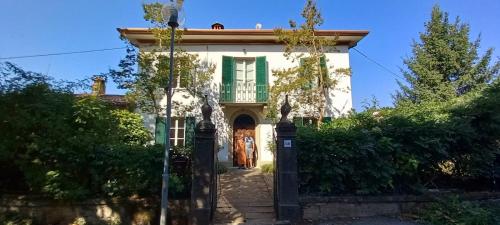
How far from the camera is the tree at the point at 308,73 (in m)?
13.8

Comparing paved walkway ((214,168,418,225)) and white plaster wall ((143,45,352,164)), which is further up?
white plaster wall ((143,45,352,164))

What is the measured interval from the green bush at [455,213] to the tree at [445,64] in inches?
460

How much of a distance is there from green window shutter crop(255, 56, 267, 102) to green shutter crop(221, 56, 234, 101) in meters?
1.12

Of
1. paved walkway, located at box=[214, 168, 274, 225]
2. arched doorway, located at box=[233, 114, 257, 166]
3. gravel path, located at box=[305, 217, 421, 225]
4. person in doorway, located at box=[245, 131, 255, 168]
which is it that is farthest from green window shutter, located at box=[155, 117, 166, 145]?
gravel path, located at box=[305, 217, 421, 225]

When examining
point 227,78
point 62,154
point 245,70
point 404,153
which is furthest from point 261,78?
point 62,154

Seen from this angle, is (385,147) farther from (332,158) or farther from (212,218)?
(212,218)

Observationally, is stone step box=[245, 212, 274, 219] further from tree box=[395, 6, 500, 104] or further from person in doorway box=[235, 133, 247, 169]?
tree box=[395, 6, 500, 104]

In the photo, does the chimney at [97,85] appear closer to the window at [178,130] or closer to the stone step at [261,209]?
the window at [178,130]

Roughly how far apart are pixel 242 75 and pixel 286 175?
8.87 meters

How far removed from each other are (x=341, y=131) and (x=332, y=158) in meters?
0.66

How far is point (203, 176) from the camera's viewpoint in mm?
6699

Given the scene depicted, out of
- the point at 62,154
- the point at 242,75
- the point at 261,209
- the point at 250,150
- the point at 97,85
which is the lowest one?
the point at 261,209

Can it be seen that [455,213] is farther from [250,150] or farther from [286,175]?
[250,150]

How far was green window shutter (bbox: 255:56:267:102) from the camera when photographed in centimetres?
1446
